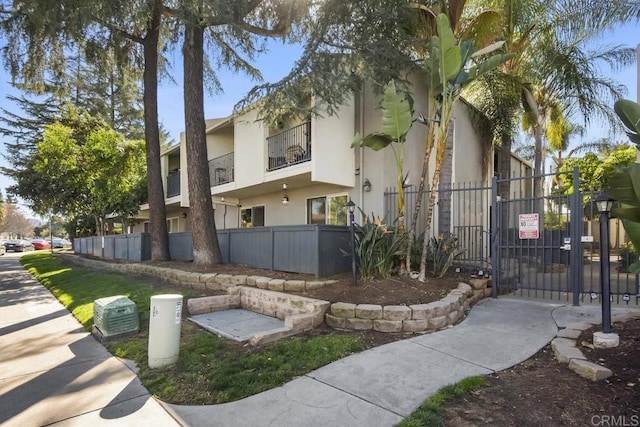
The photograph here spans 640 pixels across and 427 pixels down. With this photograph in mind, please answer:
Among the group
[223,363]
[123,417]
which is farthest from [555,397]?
[123,417]

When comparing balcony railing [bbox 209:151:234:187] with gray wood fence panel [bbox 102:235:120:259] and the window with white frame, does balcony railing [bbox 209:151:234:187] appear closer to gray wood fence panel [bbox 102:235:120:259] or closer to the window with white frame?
gray wood fence panel [bbox 102:235:120:259]

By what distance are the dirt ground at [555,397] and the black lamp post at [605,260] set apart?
40cm

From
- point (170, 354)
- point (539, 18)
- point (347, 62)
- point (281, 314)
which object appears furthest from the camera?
point (539, 18)

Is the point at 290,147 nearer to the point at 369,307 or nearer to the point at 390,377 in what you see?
the point at 369,307

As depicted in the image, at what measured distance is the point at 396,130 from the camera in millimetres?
7734

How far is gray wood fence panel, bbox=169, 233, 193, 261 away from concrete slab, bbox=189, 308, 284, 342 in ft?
19.6

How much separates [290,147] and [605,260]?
8.97 metres

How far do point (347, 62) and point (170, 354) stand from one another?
7.72 metres

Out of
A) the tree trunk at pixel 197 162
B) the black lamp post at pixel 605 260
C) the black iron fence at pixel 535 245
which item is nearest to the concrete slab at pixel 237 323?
the tree trunk at pixel 197 162

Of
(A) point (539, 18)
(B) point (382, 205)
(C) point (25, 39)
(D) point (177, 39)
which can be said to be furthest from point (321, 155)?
(C) point (25, 39)

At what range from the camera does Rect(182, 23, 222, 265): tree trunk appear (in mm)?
10930

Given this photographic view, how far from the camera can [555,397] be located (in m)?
3.70

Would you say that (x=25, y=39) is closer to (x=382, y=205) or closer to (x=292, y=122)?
(x=292, y=122)

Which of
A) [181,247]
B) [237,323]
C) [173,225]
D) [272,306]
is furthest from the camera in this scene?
[173,225]
